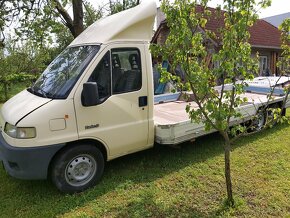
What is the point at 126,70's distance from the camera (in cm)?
452

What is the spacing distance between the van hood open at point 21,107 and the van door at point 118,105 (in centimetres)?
55

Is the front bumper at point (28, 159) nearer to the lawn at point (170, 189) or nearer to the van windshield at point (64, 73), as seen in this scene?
the lawn at point (170, 189)

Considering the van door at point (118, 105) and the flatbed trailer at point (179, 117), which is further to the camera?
the flatbed trailer at point (179, 117)

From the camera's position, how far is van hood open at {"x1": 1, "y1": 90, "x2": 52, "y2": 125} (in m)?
3.84

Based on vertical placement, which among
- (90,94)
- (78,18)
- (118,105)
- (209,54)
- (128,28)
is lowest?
(118,105)

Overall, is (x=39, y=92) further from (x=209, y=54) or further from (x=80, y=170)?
(x=209, y=54)

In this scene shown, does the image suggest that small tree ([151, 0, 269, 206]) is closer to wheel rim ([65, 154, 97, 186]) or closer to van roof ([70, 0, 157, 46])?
van roof ([70, 0, 157, 46])

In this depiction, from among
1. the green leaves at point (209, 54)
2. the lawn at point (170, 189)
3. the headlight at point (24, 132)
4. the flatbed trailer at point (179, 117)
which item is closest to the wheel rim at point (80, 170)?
the lawn at point (170, 189)

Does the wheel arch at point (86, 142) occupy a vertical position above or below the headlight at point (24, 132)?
below

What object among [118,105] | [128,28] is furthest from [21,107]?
[128,28]

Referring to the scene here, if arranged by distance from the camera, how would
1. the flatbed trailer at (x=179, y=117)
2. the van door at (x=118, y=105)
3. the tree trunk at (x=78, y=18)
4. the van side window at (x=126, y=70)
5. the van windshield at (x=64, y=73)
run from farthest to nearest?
1. the tree trunk at (x=78, y=18)
2. the flatbed trailer at (x=179, y=117)
3. the van side window at (x=126, y=70)
4. the van door at (x=118, y=105)
5. the van windshield at (x=64, y=73)

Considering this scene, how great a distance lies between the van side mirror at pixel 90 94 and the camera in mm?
3832

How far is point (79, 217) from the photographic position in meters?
3.69

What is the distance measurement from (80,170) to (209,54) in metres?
2.54
